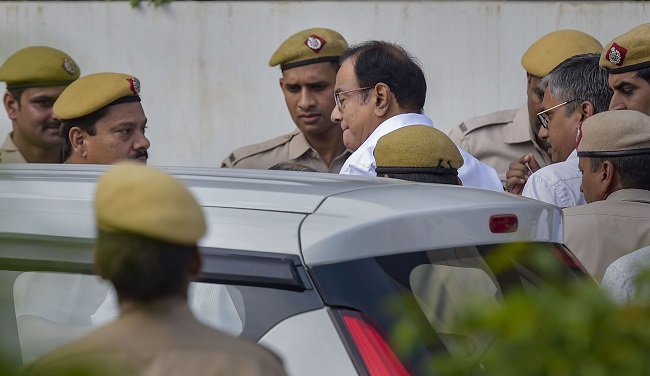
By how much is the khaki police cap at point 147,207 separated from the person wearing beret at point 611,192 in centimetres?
216

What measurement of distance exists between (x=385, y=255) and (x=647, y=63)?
284 cm

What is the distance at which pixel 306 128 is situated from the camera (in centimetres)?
584

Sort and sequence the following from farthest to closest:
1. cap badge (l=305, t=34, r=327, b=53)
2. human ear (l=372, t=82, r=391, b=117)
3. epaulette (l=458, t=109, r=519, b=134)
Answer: epaulette (l=458, t=109, r=519, b=134) < cap badge (l=305, t=34, r=327, b=53) < human ear (l=372, t=82, r=391, b=117)

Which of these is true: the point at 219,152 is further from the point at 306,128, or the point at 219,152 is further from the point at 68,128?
the point at 68,128

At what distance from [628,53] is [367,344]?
2.93m

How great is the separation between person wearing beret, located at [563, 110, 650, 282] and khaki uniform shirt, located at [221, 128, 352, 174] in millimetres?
2141

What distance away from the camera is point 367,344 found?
2221 millimetres

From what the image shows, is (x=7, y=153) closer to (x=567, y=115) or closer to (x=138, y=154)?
(x=138, y=154)

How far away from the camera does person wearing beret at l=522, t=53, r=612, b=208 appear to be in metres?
4.49

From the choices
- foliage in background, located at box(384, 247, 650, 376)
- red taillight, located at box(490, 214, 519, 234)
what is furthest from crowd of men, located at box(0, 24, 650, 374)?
red taillight, located at box(490, 214, 519, 234)

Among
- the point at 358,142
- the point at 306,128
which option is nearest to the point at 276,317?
the point at 358,142

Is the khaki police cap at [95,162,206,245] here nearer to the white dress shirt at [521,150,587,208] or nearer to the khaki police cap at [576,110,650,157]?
the khaki police cap at [576,110,650,157]

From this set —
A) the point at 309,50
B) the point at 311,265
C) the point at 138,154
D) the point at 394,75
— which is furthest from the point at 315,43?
the point at 311,265

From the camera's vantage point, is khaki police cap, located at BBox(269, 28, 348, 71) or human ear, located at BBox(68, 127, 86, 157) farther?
khaki police cap, located at BBox(269, 28, 348, 71)
